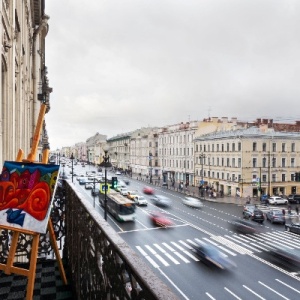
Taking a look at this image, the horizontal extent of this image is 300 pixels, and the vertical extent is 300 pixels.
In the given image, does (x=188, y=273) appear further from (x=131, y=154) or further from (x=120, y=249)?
(x=131, y=154)

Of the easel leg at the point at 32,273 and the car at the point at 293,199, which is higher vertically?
the easel leg at the point at 32,273

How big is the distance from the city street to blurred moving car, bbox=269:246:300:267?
41 cm

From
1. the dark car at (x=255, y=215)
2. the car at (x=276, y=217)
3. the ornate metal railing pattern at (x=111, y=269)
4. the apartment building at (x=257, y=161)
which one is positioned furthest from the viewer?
the apartment building at (x=257, y=161)

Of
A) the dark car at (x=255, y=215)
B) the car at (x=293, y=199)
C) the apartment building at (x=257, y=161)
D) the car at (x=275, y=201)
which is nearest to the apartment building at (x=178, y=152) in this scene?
the apartment building at (x=257, y=161)

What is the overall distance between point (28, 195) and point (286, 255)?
71.0ft

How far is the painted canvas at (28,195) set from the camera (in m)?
3.54

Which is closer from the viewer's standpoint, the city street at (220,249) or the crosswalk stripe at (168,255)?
the city street at (220,249)

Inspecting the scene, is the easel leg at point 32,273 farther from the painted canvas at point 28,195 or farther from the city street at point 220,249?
the city street at point 220,249

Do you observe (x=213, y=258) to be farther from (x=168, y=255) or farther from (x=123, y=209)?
(x=123, y=209)

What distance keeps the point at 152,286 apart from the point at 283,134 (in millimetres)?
53475

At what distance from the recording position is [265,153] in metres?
A: 49.0

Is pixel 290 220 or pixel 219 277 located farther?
pixel 290 220

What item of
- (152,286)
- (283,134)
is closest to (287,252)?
(152,286)

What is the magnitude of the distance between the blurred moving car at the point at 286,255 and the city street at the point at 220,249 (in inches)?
16.1
